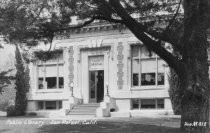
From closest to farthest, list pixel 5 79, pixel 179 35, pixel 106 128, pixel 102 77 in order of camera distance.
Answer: pixel 5 79 < pixel 179 35 < pixel 106 128 < pixel 102 77

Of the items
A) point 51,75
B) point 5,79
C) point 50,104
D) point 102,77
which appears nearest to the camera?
point 5,79

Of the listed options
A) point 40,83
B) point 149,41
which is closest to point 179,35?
point 149,41

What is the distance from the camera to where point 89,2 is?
15.9m

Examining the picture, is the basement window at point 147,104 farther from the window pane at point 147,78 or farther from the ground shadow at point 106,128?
the ground shadow at point 106,128

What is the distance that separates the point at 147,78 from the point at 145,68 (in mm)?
636

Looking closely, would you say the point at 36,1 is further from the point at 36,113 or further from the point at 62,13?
the point at 36,113

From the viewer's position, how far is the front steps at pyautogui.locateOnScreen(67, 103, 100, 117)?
26.5m

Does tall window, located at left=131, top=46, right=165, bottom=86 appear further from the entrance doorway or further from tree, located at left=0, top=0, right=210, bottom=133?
tree, located at left=0, top=0, right=210, bottom=133

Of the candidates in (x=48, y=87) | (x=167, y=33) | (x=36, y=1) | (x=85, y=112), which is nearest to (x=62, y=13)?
(x=36, y=1)

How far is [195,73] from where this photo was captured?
14047mm

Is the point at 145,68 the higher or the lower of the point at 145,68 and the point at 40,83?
the higher

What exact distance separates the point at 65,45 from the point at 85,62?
1.91 metres

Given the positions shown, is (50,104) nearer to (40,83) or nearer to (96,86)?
(40,83)

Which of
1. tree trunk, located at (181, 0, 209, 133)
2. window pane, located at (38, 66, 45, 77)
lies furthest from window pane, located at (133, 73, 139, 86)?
tree trunk, located at (181, 0, 209, 133)
